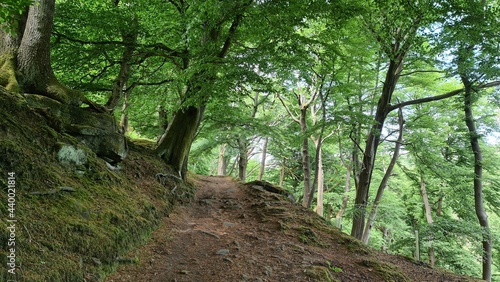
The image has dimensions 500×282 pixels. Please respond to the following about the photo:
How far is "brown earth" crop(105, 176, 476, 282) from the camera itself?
3854mm

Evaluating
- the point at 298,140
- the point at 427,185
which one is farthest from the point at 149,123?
the point at 427,185

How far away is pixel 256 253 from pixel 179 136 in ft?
17.9

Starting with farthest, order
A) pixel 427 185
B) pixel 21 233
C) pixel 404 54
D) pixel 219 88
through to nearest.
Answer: pixel 427 185, pixel 404 54, pixel 219 88, pixel 21 233

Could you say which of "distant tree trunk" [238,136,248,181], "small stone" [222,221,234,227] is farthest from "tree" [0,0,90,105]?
"distant tree trunk" [238,136,248,181]

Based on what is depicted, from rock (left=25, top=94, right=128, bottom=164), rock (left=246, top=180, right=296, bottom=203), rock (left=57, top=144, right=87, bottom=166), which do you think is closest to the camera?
rock (left=57, top=144, right=87, bottom=166)

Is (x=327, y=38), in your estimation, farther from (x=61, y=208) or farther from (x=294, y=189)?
(x=294, y=189)

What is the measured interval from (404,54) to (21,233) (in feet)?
31.4

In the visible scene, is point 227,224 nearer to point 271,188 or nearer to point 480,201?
point 271,188

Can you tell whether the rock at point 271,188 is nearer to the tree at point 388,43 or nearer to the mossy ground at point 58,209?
the tree at point 388,43

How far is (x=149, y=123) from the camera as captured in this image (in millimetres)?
13703

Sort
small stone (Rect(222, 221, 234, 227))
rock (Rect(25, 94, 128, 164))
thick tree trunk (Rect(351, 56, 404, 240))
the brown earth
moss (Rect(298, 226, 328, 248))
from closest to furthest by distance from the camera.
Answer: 1. the brown earth
2. rock (Rect(25, 94, 128, 164))
3. moss (Rect(298, 226, 328, 248))
4. small stone (Rect(222, 221, 234, 227))
5. thick tree trunk (Rect(351, 56, 404, 240))

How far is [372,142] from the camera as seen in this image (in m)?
8.77

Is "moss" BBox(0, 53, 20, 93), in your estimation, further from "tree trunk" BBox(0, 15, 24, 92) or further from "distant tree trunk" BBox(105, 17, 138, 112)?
"distant tree trunk" BBox(105, 17, 138, 112)

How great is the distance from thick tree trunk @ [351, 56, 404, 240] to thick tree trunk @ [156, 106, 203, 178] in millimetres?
5824
